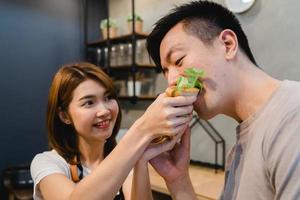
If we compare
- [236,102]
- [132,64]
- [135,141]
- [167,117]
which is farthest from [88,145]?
[132,64]

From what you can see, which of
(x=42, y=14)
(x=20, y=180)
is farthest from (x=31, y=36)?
(x=20, y=180)

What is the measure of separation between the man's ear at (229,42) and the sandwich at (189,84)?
109 mm

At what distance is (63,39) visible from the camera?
11.9 ft

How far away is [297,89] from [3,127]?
10.2 feet

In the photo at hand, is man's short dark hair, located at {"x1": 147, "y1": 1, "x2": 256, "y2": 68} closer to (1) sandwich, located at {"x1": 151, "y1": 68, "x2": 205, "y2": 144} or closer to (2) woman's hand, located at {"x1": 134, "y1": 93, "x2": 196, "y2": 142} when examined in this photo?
(1) sandwich, located at {"x1": 151, "y1": 68, "x2": 205, "y2": 144}

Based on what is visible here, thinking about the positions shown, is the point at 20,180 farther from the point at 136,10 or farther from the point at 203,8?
the point at 203,8

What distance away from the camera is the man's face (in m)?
0.96

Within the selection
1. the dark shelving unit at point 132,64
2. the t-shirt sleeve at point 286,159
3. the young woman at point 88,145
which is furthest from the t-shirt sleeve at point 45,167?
the dark shelving unit at point 132,64

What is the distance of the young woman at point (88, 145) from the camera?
99 cm

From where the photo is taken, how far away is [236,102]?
980mm

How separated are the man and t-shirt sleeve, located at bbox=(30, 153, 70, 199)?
0.43 metres

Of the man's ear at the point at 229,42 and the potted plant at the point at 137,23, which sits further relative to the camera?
the potted plant at the point at 137,23

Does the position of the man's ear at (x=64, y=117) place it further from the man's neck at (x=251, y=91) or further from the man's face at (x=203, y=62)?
the man's neck at (x=251, y=91)

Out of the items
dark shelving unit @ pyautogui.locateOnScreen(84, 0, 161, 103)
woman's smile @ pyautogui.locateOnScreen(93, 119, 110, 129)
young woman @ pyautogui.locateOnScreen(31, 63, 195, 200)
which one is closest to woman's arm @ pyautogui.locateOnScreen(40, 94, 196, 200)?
young woman @ pyautogui.locateOnScreen(31, 63, 195, 200)
